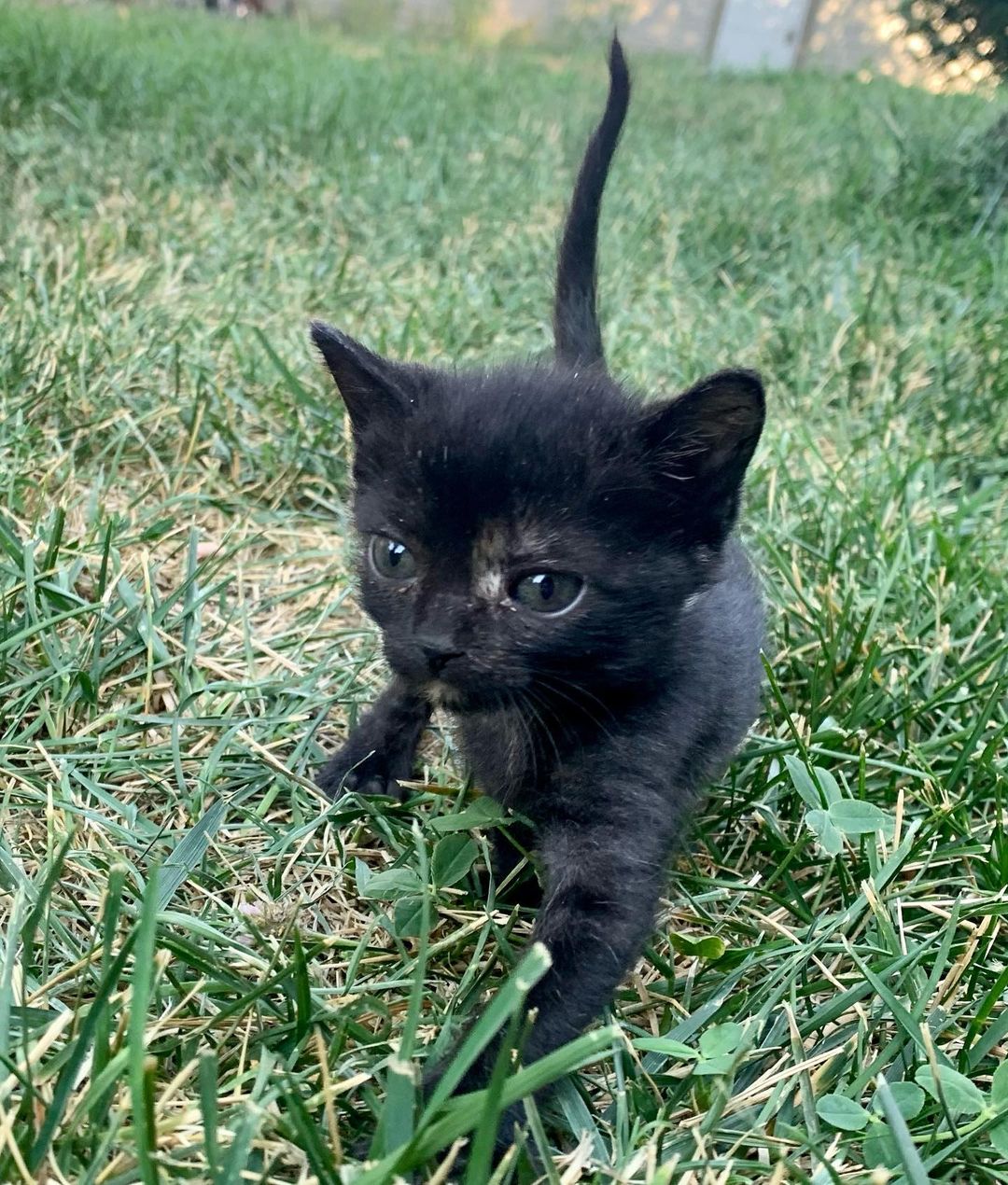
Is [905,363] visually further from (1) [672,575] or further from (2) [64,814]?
(2) [64,814]

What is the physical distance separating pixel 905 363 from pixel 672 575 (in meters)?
2.40

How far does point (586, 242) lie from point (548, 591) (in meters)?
1.10

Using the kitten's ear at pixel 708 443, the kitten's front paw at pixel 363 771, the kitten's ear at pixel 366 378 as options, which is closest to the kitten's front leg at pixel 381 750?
the kitten's front paw at pixel 363 771

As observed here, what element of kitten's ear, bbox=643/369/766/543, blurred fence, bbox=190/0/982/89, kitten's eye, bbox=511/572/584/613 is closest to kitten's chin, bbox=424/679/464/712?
kitten's eye, bbox=511/572/584/613

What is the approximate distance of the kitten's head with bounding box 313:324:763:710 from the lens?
4.89ft

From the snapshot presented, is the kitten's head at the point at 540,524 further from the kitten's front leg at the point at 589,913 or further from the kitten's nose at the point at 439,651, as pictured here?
the kitten's front leg at the point at 589,913

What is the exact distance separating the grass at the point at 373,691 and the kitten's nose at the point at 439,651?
1.32ft

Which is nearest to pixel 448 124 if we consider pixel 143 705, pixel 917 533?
pixel 917 533

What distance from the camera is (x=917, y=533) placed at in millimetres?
2719

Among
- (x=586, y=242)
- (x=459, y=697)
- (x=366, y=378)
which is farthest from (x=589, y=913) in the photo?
(x=586, y=242)

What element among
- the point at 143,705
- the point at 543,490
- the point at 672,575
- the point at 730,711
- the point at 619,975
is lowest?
the point at 143,705

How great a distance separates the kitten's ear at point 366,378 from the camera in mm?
1680

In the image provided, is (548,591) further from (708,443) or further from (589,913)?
(589,913)

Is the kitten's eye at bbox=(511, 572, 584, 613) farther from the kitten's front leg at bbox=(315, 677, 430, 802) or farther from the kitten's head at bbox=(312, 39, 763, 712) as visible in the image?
the kitten's front leg at bbox=(315, 677, 430, 802)
